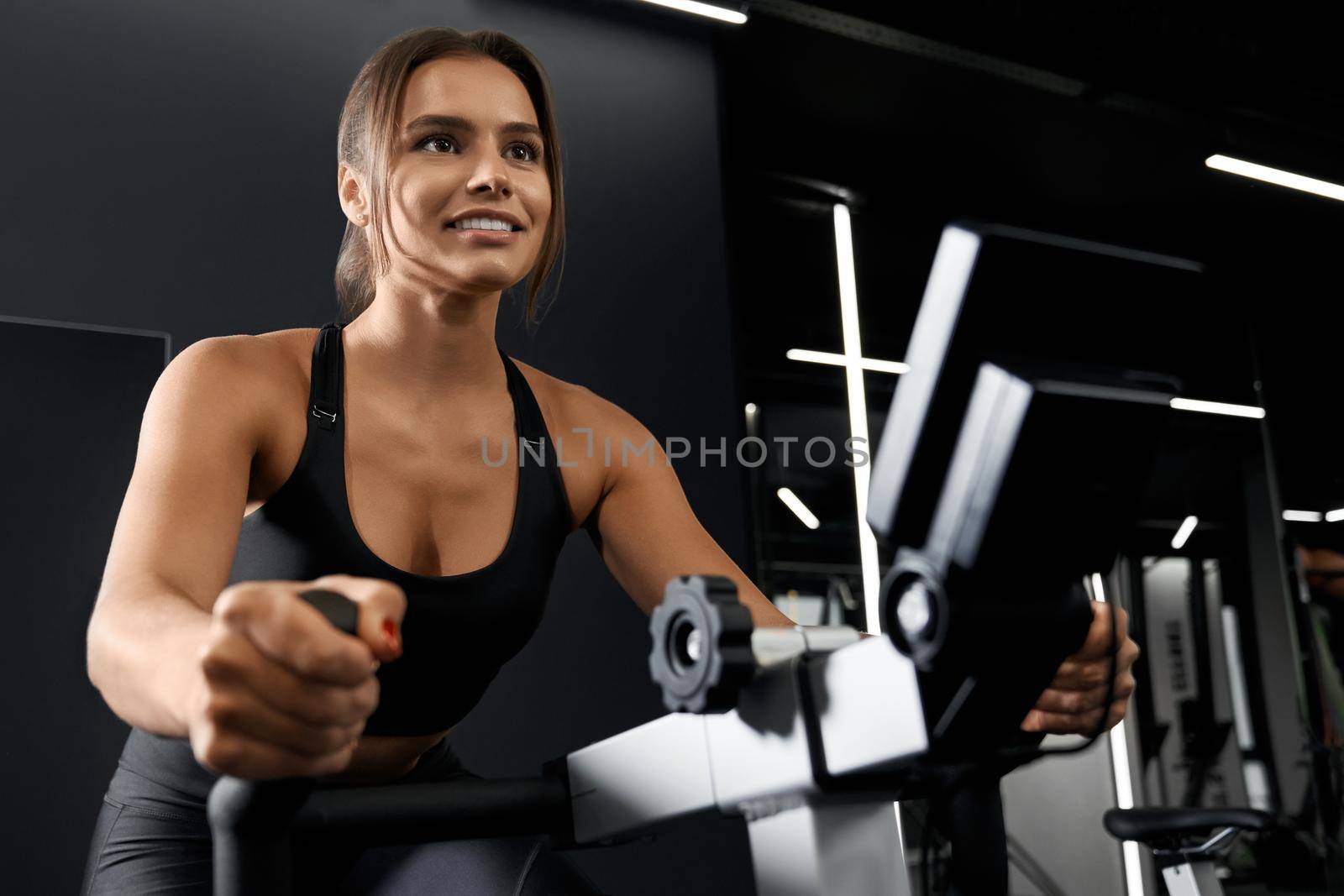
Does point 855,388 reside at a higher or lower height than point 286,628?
higher

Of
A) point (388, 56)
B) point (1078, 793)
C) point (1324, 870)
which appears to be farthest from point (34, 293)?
point (1324, 870)

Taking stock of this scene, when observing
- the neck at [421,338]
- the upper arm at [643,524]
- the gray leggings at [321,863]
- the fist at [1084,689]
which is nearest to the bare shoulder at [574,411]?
the upper arm at [643,524]

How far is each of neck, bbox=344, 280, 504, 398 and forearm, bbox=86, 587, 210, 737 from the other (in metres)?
0.59

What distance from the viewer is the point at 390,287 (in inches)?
54.0

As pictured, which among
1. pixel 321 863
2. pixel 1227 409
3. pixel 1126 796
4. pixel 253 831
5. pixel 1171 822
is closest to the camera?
pixel 253 831

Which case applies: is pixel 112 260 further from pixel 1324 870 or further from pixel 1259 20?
pixel 1324 870

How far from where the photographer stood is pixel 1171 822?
2.12 m

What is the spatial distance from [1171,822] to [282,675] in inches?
79.4

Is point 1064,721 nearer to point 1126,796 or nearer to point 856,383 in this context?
point 856,383

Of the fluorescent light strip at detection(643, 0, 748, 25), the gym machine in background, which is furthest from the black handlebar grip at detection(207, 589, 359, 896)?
the fluorescent light strip at detection(643, 0, 748, 25)

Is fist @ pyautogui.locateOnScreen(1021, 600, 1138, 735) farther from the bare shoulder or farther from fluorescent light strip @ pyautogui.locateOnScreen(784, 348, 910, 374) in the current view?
fluorescent light strip @ pyautogui.locateOnScreen(784, 348, 910, 374)

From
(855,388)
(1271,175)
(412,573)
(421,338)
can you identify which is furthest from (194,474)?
(1271,175)

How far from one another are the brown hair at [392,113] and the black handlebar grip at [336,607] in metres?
0.84

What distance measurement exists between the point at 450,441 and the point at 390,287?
20 centimetres
